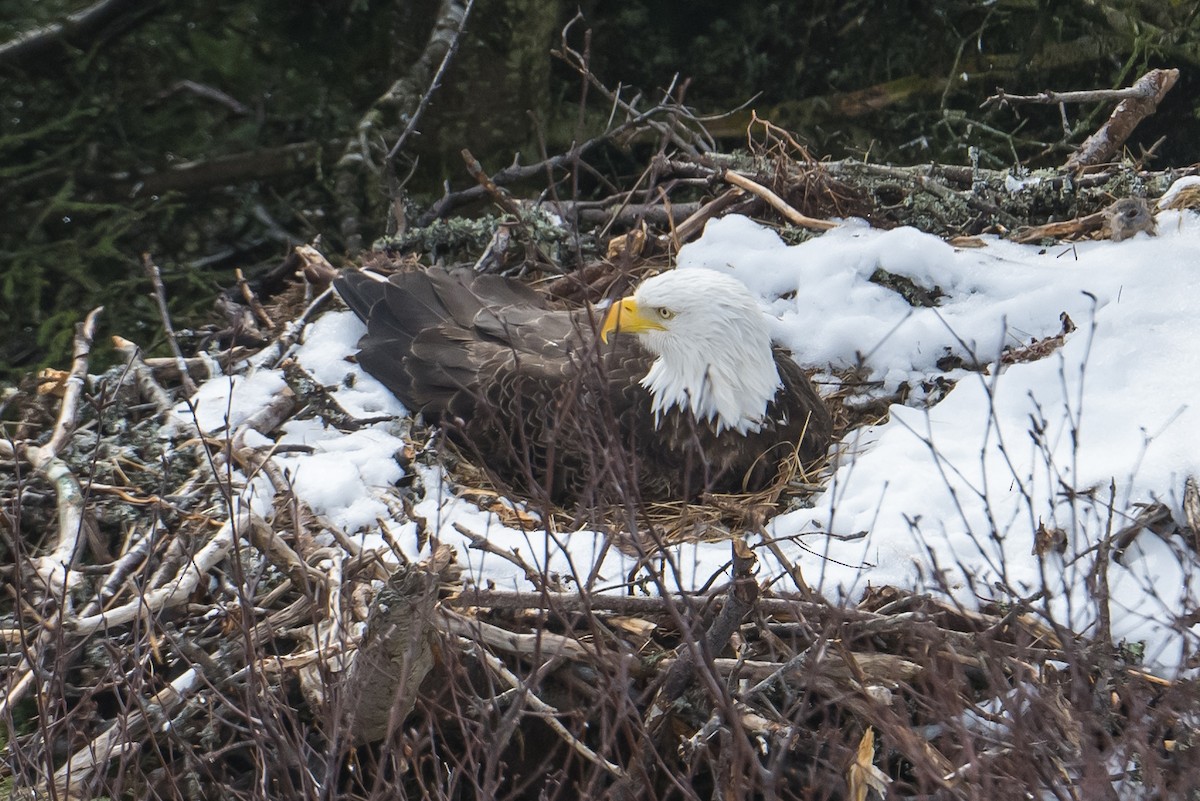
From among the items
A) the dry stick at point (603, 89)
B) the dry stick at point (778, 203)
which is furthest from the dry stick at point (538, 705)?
the dry stick at point (778, 203)

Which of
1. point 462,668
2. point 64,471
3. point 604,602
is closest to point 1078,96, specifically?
point 604,602

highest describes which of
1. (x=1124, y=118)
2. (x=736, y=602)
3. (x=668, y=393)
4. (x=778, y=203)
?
(x=1124, y=118)

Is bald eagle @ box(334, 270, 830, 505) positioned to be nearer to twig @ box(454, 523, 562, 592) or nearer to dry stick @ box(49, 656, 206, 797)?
twig @ box(454, 523, 562, 592)

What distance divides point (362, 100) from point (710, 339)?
13.8 ft

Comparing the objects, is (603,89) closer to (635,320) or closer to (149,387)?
(635,320)

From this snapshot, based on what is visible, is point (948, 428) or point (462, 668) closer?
point (462, 668)

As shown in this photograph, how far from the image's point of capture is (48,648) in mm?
3365

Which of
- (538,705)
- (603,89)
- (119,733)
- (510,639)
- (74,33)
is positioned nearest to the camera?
(119,733)

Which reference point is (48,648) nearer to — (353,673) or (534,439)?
(353,673)

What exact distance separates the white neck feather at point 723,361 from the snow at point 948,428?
1.26 ft

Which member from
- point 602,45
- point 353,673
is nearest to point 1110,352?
point 353,673

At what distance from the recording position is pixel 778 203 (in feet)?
17.5

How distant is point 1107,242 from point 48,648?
409cm

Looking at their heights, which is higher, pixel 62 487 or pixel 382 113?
pixel 382 113
